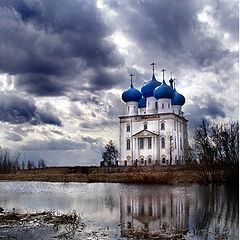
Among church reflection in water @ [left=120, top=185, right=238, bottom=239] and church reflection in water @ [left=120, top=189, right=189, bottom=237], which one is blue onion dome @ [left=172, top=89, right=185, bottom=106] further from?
church reflection in water @ [left=120, top=189, right=189, bottom=237]

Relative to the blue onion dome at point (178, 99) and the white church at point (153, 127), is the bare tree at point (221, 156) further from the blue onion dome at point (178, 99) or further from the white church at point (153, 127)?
the blue onion dome at point (178, 99)

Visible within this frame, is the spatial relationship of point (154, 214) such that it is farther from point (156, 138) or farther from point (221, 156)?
point (156, 138)

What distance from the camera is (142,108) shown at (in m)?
61.3

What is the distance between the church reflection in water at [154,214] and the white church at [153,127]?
3639 cm

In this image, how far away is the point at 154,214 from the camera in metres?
13.8

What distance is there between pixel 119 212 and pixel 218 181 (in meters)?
14.9

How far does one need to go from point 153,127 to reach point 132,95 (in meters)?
6.11

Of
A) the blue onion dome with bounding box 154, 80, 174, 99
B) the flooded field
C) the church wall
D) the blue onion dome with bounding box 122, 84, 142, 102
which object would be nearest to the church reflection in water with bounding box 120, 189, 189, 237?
the flooded field

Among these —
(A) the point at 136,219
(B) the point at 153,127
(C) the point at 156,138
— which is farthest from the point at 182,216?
(B) the point at 153,127

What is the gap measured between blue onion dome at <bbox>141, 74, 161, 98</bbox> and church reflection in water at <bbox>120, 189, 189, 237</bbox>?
4055 cm

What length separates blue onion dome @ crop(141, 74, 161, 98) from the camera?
59006 mm

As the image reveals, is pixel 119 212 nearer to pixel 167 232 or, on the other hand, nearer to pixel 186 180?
pixel 167 232

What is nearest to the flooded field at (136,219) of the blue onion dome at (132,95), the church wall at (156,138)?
the church wall at (156,138)

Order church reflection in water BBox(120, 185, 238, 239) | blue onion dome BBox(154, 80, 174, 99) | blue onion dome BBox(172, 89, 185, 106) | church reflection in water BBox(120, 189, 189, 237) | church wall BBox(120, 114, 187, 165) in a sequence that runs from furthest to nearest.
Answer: blue onion dome BBox(172, 89, 185, 106)
blue onion dome BBox(154, 80, 174, 99)
church wall BBox(120, 114, 187, 165)
church reflection in water BBox(120, 189, 189, 237)
church reflection in water BBox(120, 185, 238, 239)
